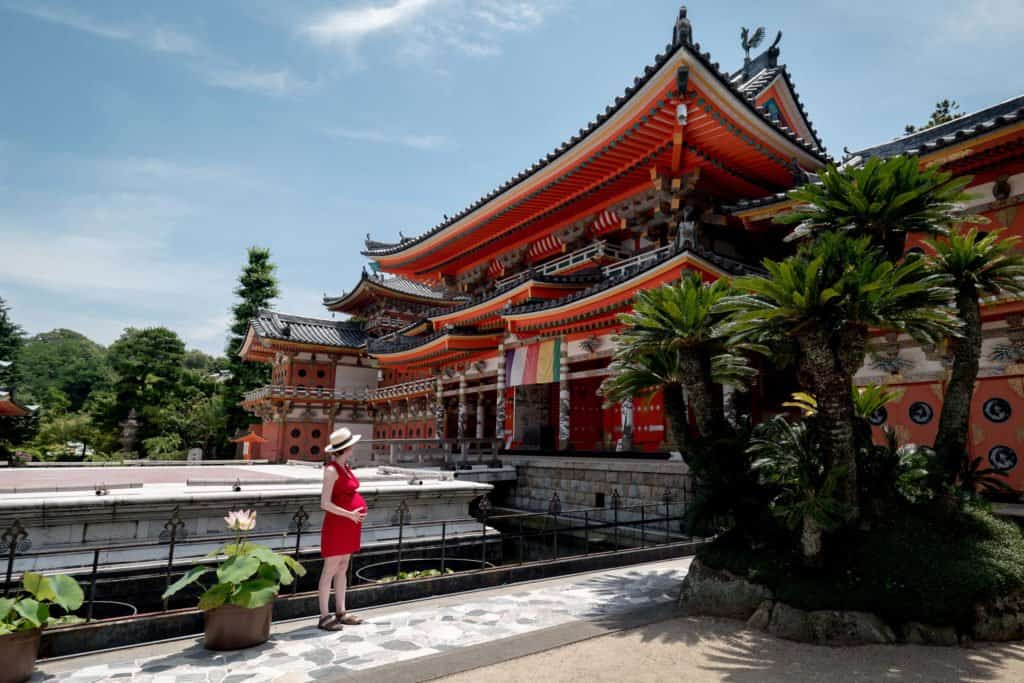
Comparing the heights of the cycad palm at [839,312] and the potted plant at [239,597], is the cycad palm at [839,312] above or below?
above

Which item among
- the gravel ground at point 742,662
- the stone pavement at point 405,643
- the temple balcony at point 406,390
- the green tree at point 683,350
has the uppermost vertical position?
the temple balcony at point 406,390

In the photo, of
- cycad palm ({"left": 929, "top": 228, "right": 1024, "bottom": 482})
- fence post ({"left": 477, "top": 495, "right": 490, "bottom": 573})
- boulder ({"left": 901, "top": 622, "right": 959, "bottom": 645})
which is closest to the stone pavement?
fence post ({"left": 477, "top": 495, "right": 490, "bottom": 573})

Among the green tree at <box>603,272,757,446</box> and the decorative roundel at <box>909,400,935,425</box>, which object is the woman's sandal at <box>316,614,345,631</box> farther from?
the decorative roundel at <box>909,400,935,425</box>

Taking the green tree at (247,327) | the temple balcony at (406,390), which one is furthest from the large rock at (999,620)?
the green tree at (247,327)

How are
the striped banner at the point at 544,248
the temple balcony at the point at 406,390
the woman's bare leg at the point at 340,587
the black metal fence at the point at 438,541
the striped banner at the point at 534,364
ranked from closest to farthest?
the woman's bare leg at the point at 340,587, the black metal fence at the point at 438,541, the striped banner at the point at 534,364, the striped banner at the point at 544,248, the temple balcony at the point at 406,390

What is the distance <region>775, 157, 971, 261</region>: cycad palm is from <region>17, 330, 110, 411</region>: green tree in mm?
69606

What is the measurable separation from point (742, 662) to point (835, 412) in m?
2.75

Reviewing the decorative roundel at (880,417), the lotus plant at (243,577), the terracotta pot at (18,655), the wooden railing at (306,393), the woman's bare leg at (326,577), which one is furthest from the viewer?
the wooden railing at (306,393)

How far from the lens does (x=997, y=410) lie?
1127 centimetres

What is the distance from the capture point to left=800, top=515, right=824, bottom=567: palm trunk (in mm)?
6145

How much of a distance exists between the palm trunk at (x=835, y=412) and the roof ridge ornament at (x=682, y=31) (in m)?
10.0

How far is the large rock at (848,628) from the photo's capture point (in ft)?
17.9

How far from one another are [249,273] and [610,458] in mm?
34134

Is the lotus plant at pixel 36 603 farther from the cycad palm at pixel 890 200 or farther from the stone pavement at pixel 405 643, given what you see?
the cycad palm at pixel 890 200
